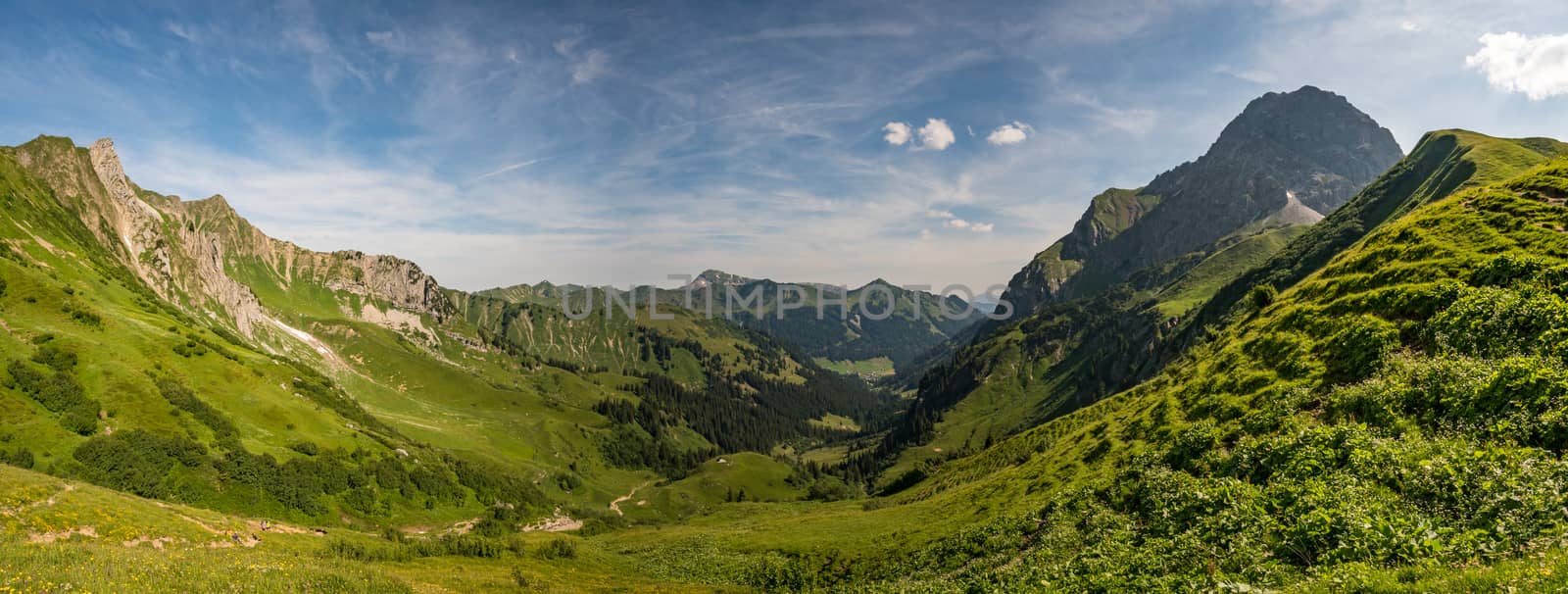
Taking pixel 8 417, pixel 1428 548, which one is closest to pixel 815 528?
pixel 1428 548

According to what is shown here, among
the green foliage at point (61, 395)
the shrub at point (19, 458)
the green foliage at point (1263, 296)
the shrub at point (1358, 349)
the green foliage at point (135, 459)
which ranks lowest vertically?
the green foliage at point (135, 459)

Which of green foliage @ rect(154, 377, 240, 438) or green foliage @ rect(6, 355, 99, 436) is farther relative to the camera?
green foliage @ rect(154, 377, 240, 438)

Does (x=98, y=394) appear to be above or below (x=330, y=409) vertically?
above

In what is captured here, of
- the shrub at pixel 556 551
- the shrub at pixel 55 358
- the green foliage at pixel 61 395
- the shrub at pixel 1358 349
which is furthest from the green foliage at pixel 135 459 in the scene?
the shrub at pixel 1358 349

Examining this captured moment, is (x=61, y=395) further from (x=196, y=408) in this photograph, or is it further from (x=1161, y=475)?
(x=1161, y=475)

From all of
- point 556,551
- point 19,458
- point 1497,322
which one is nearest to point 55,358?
point 19,458

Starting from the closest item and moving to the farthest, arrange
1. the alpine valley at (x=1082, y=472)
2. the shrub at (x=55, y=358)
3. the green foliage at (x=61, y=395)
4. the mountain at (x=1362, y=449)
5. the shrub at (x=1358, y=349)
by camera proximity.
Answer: the mountain at (x=1362, y=449) < the alpine valley at (x=1082, y=472) < the shrub at (x=1358, y=349) < the green foliage at (x=61, y=395) < the shrub at (x=55, y=358)

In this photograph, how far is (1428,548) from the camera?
14891mm

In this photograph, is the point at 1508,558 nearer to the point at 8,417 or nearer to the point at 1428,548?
the point at 1428,548

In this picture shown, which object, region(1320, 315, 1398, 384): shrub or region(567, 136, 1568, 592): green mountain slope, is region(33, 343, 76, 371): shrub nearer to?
region(567, 136, 1568, 592): green mountain slope

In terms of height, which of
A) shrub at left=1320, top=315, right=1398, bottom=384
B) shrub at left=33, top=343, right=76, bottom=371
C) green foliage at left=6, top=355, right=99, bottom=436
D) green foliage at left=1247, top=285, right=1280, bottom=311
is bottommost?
green foliage at left=6, top=355, right=99, bottom=436

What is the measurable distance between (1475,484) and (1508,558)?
6376 millimetres

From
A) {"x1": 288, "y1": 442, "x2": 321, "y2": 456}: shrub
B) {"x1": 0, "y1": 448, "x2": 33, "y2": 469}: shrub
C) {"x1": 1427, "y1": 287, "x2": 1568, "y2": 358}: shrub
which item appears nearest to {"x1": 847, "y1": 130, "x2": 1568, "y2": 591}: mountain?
{"x1": 1427, "y1": 287, "x2": 1568, "y2": 358}: shrub

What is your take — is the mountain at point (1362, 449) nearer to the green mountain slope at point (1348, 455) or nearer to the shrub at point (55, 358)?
the green mountain slope at point (1348, 455)
